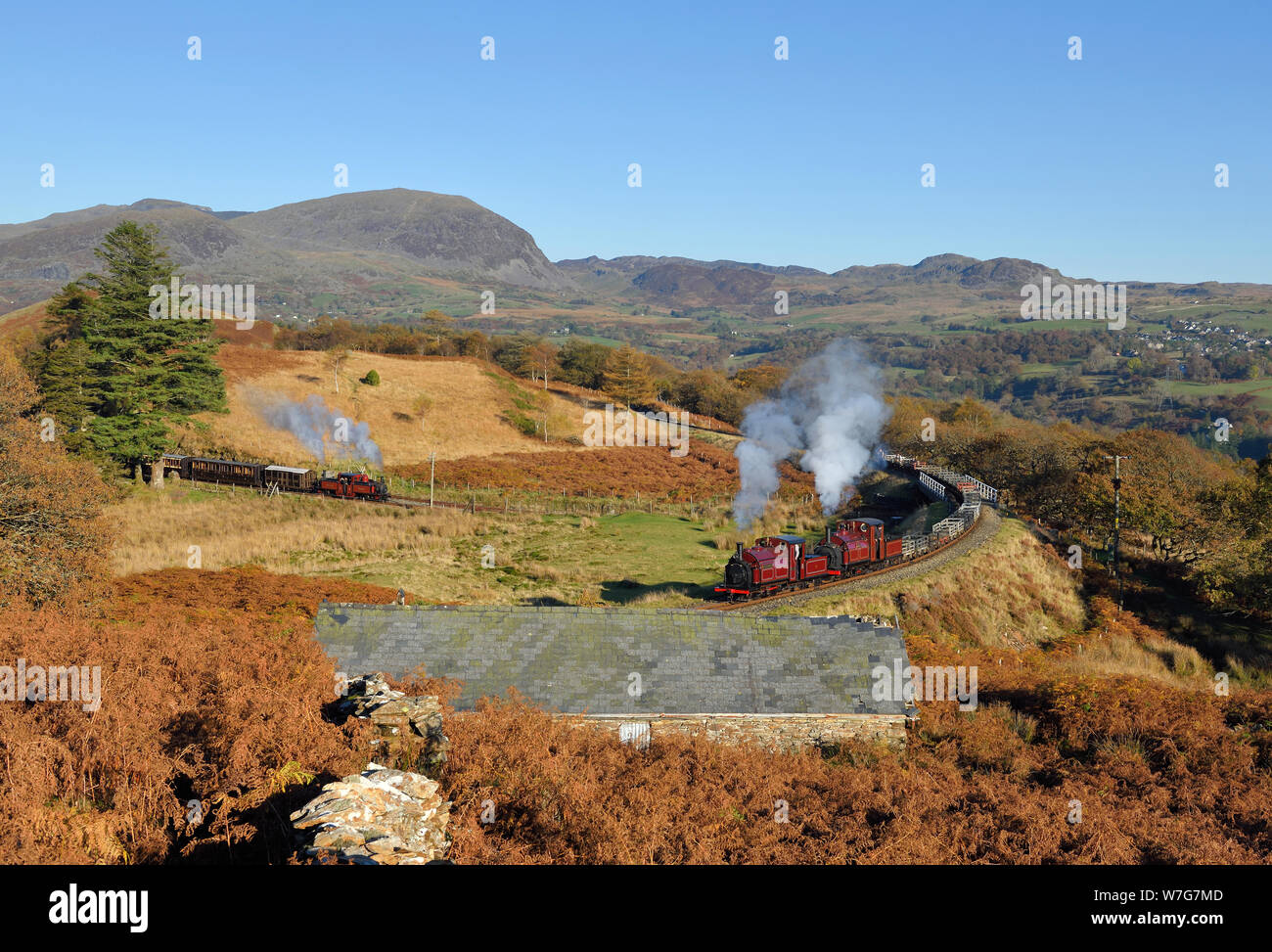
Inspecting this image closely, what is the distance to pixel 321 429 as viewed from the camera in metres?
76.6

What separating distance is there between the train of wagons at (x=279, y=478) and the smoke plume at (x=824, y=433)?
87.7 feet

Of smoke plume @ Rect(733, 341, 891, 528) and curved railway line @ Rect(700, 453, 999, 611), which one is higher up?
smoke plume @ Rect(733, 341, 891, 528)

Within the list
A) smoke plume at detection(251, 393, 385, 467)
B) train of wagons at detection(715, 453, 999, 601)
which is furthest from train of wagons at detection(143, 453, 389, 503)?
train of wagons at detection(715, 453, 999, 601)

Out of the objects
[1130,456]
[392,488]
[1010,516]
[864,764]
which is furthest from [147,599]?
[1130,456]

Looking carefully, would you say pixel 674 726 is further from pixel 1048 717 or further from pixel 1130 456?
pixel 1130 456

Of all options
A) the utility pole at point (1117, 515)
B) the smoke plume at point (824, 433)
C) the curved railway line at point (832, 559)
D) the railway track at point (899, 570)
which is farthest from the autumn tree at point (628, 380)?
the utility pole at point (1117, 515)

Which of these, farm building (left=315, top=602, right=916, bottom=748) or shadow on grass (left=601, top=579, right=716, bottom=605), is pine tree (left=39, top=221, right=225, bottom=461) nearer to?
shadow on grass (left=601, top=579, right=716, bottom=605)

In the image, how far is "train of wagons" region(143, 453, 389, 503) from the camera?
56.9 meters

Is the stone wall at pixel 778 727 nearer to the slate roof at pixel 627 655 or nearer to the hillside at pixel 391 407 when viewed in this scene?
the slate roof at pixel 627 655

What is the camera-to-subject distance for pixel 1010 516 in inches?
1925

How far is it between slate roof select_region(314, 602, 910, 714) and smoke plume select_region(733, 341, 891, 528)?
29057 millimetres

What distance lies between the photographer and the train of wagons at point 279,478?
56.9 m

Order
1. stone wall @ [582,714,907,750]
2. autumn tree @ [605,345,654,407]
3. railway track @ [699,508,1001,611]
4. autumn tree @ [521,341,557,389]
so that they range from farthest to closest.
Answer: autumn tree @ [521,341,557,389]
autumn tree @ [605,345,654,407]
railway track @ [699,508,1001,611]
stone wall @ [582,714,907,750]
